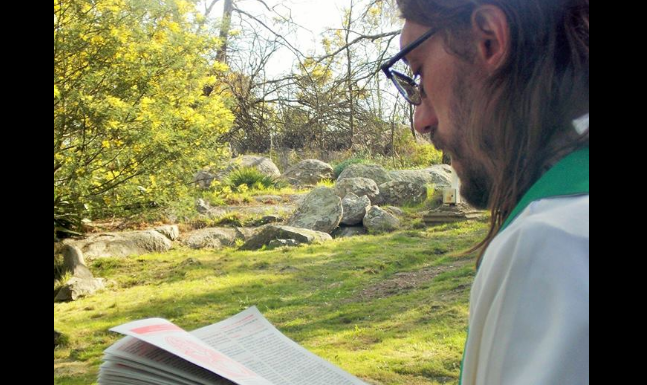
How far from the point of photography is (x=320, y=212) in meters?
2.89

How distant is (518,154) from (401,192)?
9.21 ft

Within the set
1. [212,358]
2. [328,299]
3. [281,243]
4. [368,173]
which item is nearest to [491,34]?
[212,358]

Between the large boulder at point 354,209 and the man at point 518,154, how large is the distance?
7.91ft

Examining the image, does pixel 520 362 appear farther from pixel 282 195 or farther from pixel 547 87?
pixel 282 195

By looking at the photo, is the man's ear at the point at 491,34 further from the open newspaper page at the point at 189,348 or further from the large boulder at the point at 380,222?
the large boulder at the point at 380,222

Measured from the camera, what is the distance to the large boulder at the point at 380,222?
2.78 m

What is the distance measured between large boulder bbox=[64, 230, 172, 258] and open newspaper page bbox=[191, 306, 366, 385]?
2108mm

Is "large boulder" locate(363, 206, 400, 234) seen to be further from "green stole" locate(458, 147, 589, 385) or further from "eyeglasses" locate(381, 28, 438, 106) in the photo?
"green stole" locate(458, 147, 589, 385)

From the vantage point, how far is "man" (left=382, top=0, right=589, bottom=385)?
26 cm

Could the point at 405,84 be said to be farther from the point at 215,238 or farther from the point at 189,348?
the point at 215,238

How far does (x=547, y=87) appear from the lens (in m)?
0.35
